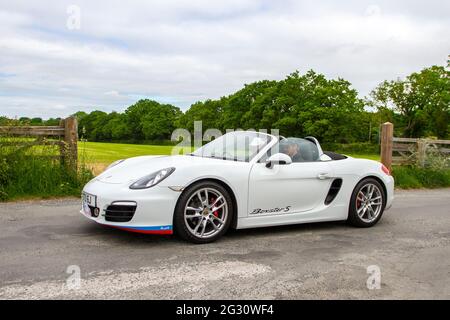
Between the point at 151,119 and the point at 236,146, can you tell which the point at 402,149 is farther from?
the point at 151,119

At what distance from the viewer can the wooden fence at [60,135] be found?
924 centimetres

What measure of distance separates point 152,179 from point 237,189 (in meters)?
1.03

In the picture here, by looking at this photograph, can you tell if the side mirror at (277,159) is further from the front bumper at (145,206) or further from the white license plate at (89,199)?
the white license plate at (89,199)

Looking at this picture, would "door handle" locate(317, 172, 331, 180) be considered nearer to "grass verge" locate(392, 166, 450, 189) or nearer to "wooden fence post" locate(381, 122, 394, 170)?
"grass verge" locate(392, 166, 450, 189)

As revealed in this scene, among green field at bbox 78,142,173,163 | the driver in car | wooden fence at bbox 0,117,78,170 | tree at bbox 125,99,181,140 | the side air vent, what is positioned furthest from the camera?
tree at bbox 125,99,181,140

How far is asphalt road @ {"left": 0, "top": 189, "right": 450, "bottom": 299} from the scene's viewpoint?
13.1ft

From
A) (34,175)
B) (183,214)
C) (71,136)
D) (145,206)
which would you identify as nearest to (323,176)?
(183,214)

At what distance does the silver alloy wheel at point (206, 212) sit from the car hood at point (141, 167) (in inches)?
15.8

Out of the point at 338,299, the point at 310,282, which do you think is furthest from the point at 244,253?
the point at 338,299

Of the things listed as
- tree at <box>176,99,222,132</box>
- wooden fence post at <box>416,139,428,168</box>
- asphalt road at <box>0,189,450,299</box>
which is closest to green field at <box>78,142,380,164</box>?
asphalt road at <box>0,189,450,299</box>

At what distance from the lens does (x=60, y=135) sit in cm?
993

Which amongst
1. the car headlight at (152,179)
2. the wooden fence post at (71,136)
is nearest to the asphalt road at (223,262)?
the car headlight at (152,179)

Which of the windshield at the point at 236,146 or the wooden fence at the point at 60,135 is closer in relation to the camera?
the windshield at the point at 236,146

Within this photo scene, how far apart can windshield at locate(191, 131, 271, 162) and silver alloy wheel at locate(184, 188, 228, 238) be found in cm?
75
